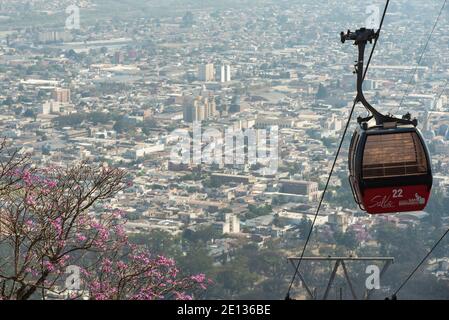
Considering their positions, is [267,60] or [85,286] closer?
[85,286]

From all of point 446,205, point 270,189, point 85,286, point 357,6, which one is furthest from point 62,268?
point 357,6

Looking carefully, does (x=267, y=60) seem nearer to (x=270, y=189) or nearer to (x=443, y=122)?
(x=443, y=122)

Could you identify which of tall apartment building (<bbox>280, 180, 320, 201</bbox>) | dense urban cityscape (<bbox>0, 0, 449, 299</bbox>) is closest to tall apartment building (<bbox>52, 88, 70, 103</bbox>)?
dense urban cityscape (<bbox>0, 0, 449, 299</bbox>)

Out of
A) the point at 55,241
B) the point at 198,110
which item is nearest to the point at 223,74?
the point at 198,110

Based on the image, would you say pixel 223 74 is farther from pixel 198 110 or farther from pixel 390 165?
pixel 390 165

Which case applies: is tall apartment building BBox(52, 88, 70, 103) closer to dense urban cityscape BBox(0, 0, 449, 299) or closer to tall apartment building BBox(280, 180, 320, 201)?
dense urban cityscape BBox(0, 0, 449, 299)

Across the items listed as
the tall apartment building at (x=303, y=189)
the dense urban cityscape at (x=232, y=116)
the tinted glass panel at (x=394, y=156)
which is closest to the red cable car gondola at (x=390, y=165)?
the tinted glass panel at (x=394, y=156)
